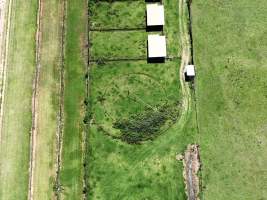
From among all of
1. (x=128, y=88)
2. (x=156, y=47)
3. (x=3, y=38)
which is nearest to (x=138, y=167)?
(x=128, y=88)

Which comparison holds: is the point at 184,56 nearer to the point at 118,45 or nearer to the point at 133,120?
the point at 118,45

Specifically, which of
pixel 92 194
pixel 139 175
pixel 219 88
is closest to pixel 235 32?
pixel 219 88

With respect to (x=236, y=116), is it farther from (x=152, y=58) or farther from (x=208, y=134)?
(x=152, y=58)

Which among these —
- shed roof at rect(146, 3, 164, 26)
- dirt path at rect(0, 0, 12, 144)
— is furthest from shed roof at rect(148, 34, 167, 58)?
dirt path at rect(0, 0, 12, 144)

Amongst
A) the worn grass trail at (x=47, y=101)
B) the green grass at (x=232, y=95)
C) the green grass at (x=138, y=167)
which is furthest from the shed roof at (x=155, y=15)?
the green grass at (x=138, y=167)

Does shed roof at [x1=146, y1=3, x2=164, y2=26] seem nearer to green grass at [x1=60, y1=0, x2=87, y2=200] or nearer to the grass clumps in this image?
green grass at [x1=60, y1=0, x2=87, y2=200]

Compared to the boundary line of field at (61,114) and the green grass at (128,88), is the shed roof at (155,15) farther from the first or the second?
the boundary line of field at (61,114)
